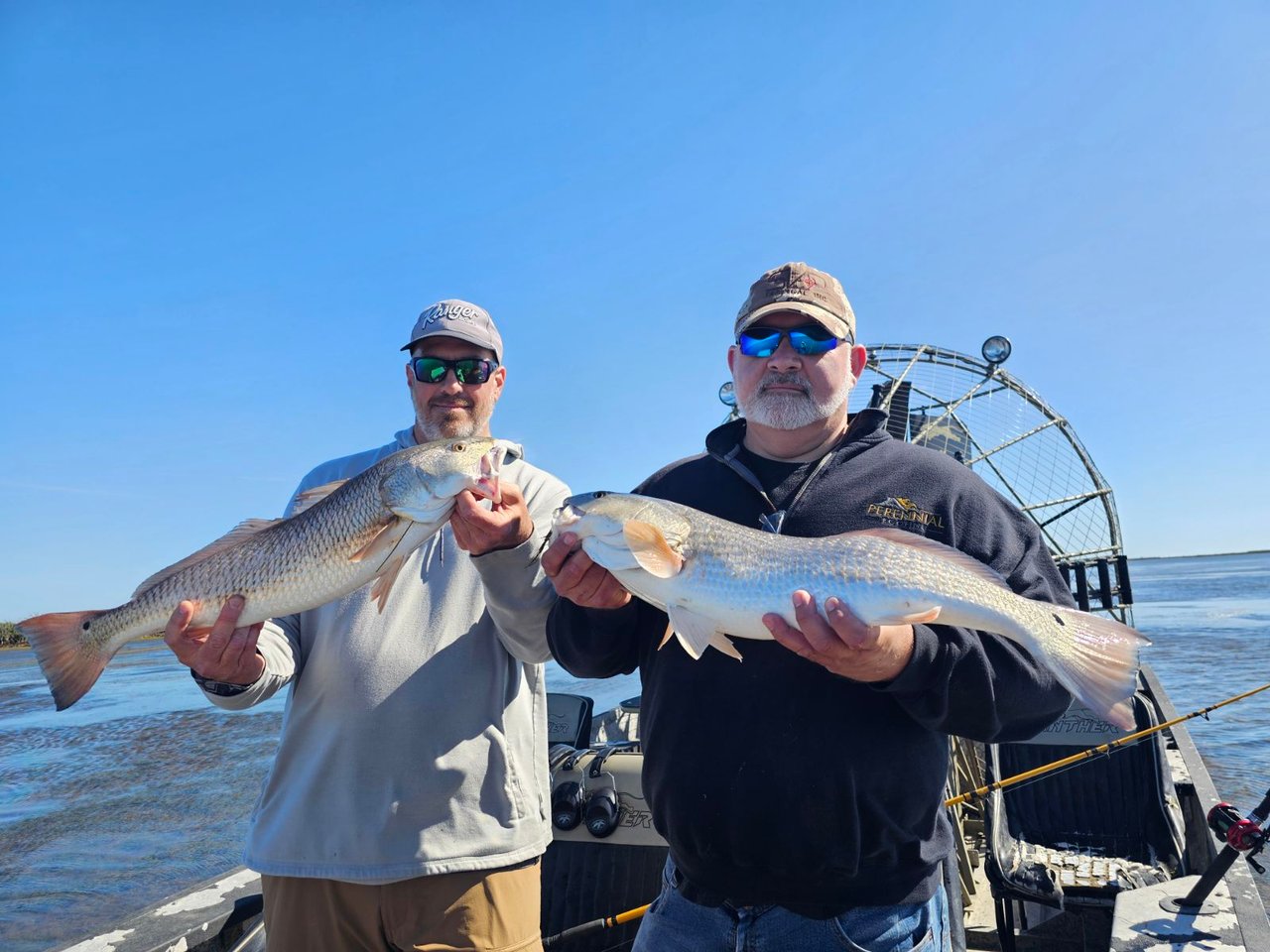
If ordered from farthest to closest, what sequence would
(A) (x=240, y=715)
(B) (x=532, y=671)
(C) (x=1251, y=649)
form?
(C) (x=1251, y=649) → (A) (x=240, y=715) → (B) (x=532, y=671)

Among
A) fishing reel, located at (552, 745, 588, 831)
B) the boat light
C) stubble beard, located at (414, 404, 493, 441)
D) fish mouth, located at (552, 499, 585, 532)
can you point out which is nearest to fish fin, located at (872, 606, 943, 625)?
fish mouth, located at (552, 499, 585, 532)

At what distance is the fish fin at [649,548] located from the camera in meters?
2.86

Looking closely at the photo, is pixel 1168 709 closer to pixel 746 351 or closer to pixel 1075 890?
pixel 1075 890

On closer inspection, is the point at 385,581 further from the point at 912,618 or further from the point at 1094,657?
the point at 1094,657

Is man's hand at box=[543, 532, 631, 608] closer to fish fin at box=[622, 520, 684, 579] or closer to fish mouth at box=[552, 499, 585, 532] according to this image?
fish mouth at box=[552, 499, 585, 532]

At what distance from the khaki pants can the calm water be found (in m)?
7.23

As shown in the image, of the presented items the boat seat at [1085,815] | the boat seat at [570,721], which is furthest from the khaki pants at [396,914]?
the boat seat at [1085,815]

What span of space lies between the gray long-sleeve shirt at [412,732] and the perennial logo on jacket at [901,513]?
54.8 inches

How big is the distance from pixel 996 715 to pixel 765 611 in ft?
2.74

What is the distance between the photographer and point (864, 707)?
107 inches

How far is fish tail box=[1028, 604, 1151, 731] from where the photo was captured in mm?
2611

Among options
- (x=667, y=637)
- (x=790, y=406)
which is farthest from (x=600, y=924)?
(x=790, y=406)

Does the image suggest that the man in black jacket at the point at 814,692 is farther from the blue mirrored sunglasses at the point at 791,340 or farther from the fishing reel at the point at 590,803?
the fishing reel at the point at 590,803

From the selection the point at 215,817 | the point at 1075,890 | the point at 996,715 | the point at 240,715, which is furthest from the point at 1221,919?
the point at 240,715
